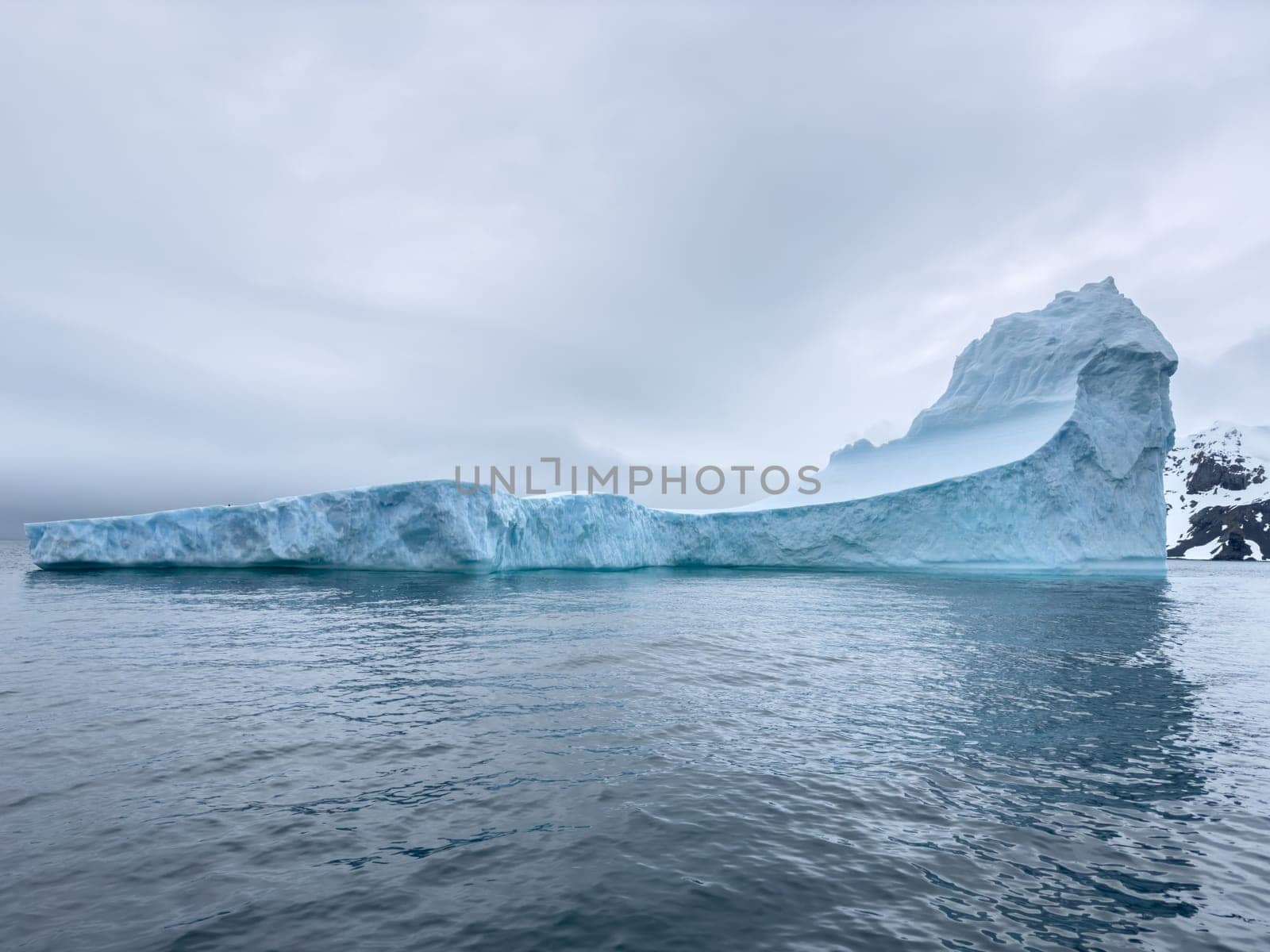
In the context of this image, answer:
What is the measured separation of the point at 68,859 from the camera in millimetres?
4926

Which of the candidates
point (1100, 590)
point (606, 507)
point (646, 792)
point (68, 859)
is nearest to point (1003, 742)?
point (646, 792)

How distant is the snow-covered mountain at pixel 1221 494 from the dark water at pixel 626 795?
10170 cm

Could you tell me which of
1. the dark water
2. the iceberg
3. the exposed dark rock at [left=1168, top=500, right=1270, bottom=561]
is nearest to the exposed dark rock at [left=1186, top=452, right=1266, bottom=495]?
the exposed dark rock at [left=1168, top=500, right=1270, bottom=561]

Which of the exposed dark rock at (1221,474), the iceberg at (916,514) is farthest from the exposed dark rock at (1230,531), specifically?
the iceberg at (916,514)

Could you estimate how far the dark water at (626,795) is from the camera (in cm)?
433

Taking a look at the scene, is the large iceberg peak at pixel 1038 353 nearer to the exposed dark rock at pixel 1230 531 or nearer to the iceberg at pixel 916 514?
the iceberg at pixel 916 514

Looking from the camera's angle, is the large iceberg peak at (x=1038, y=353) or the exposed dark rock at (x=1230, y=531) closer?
the large iceberg peak at (x=1038, y=353)

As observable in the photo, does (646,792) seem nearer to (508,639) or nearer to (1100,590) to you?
(508,639)

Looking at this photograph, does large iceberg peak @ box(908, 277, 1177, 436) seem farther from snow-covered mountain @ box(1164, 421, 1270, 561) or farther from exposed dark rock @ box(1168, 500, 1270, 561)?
snow-covered mountain @ box(1164, 421, 1270, 561)

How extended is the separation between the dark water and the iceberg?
1807 centimetres

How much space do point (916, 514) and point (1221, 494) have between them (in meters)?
104

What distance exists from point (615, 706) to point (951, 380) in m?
47.0

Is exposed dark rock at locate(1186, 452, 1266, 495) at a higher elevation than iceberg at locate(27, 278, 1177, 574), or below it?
higher

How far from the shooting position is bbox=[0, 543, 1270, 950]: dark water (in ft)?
14.2
